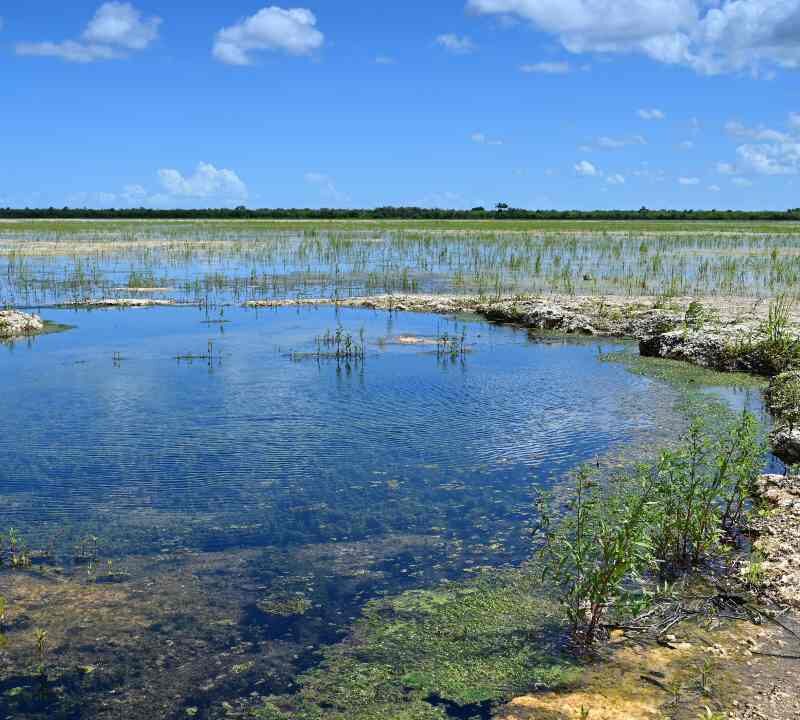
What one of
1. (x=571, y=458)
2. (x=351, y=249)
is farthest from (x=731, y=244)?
(x=571, y=458)

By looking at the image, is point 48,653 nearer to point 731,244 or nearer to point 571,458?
point 571,458

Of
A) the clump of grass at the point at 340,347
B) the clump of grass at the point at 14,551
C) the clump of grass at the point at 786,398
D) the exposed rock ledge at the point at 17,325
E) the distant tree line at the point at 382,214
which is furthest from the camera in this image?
the distant tree line at the point at 382,214

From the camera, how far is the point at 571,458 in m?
8.03

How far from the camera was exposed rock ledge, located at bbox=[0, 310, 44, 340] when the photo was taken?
15.0 meters

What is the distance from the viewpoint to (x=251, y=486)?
722 centimetres

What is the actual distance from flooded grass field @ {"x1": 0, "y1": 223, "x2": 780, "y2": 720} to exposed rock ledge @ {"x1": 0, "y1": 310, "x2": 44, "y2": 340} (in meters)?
0.58

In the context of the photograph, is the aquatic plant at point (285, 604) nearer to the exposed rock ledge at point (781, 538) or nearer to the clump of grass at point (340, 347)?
the exposed rock ledge at point (781, 538)

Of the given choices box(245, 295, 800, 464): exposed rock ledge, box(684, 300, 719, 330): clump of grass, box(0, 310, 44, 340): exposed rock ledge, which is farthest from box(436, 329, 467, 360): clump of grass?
box(0, 310, 44, 340): exposed rock ledge

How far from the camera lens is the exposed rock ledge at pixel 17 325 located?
15.0m

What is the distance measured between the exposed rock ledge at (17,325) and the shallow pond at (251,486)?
2.19 metres

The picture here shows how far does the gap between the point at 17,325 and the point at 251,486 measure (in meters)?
10.1

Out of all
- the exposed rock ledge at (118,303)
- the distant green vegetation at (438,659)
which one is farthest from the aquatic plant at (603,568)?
the exposed rock ledge at (118,303)

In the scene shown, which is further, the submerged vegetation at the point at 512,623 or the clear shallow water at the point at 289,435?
the clear shallow water at the point at 289,435

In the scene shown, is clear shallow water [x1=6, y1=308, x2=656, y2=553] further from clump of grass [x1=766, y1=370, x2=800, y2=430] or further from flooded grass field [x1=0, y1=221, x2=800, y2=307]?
flooded grass field [x1=0, y1=221, x2=800, y2=307]
